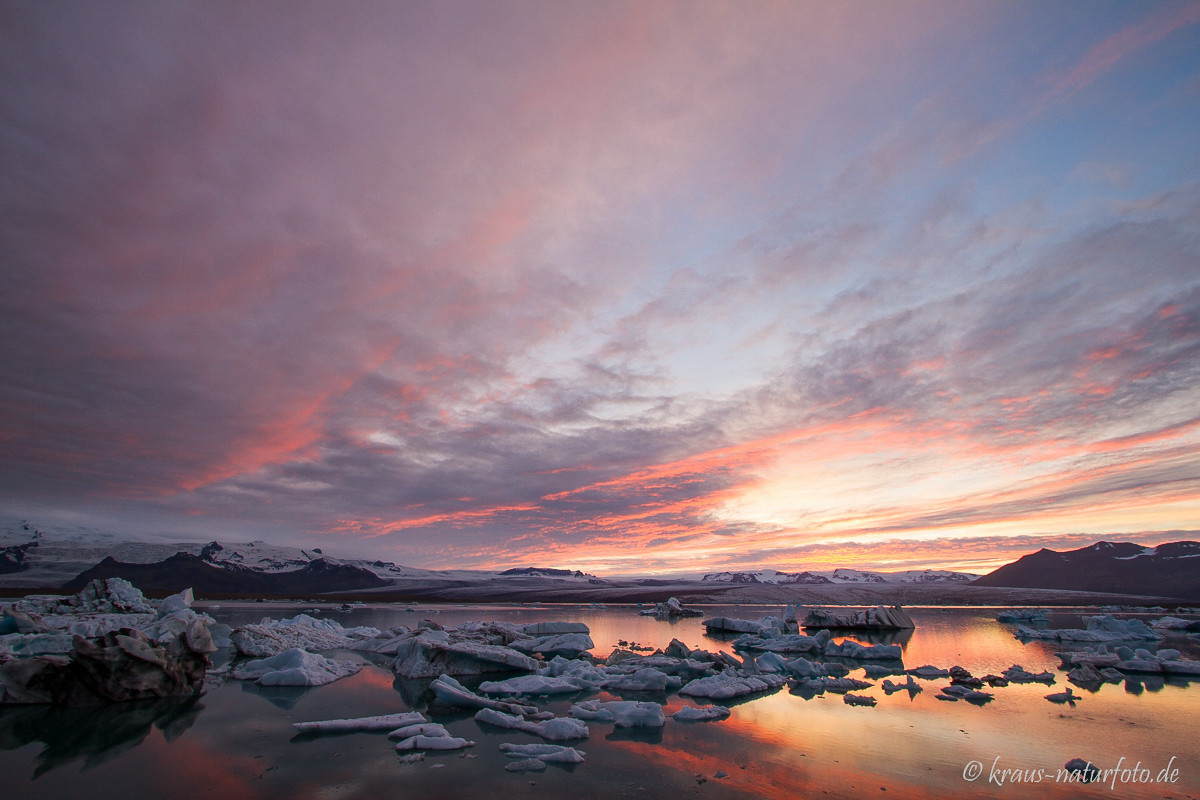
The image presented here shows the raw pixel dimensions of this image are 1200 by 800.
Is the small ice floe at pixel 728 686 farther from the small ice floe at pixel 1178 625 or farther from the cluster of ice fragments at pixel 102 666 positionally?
the small ice floe at pixel 1178 625

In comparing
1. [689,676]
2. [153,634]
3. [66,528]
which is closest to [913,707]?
[689,676]

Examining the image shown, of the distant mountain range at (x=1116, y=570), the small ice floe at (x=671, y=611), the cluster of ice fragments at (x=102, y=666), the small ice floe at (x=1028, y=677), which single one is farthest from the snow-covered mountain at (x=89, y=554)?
the distant mountain range at (x=1116, y=570)

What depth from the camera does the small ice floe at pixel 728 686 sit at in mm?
14016

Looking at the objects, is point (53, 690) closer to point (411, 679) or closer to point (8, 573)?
point (411, 679)

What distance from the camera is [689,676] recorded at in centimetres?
1736

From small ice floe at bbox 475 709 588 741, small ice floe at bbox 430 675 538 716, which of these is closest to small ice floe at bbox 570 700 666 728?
small ice floe at bbox 475 709 588 741

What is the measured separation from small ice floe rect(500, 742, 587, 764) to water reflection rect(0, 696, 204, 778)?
6623mm

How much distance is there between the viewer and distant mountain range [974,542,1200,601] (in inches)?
4746

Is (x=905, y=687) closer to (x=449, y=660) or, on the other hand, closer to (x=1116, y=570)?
(x=449, y=660)

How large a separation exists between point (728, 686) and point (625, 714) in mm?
4367

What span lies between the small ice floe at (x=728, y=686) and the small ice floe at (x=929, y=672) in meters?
5.35

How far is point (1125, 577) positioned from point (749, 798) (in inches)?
7269

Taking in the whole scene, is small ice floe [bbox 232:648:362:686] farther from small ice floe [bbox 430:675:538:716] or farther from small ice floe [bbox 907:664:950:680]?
small ice floe [bbox 907:664:950:680]

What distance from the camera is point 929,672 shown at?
17.5 meters
